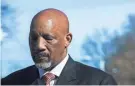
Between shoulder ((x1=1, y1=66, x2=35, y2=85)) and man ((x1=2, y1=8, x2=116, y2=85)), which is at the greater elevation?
man ((x1=2, y1=8, x2=116, y2=85))

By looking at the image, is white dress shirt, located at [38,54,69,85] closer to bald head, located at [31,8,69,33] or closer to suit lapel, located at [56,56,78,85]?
suit lapel, located at [56,56,78,85]

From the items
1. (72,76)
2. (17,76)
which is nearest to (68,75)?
(72,76)

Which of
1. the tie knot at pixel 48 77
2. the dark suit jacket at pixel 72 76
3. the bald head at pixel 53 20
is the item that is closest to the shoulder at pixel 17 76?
the dark suit jacket at pixel 72 76

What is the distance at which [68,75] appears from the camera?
0.99m

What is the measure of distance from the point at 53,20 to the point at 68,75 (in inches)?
9.2

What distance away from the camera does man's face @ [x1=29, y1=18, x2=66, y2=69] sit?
0.92 meters

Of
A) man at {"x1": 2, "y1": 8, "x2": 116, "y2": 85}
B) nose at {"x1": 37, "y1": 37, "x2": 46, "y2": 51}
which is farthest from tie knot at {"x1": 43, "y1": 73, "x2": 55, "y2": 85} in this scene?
nose at {"x1": 37, "y1": 37, "x2": 46, "y2": 51}

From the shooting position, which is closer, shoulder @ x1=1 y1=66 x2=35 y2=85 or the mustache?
the mustache

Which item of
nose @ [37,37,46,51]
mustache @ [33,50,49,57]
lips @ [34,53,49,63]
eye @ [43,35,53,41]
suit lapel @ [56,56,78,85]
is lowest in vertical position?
suit lapel @ [56,56,78,85]

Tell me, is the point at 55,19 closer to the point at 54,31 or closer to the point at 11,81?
the point at 54,31

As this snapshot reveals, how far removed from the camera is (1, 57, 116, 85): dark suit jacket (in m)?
0.97

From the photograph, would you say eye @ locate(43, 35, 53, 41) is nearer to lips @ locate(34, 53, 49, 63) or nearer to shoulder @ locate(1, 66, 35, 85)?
lips @ locate(34, 53, 49, 63)

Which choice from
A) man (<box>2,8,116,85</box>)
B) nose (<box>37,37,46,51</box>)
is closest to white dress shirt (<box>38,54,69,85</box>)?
man (<box>2,8,116,85</box>)

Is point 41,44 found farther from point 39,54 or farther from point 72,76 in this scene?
point 72,76
